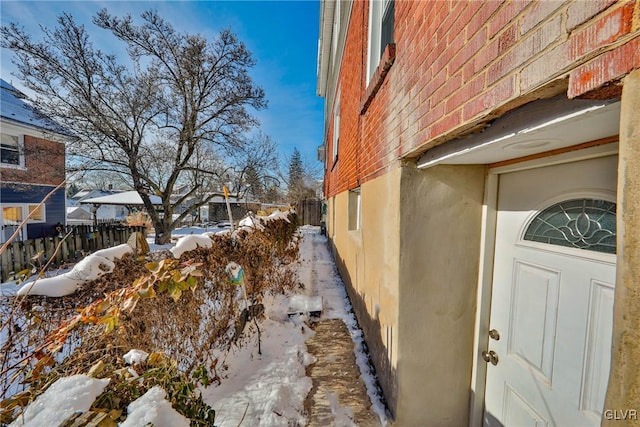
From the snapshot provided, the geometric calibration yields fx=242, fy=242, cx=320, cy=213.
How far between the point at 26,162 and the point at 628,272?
18562mm

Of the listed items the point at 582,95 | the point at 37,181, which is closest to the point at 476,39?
the point at 582,95

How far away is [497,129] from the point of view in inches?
46.7

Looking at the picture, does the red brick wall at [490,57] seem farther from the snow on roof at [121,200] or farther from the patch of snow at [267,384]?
the snow on roof at [121,200]

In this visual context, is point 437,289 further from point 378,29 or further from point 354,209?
point 354,209

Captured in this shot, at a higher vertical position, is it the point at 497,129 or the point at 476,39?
the point at 476,39

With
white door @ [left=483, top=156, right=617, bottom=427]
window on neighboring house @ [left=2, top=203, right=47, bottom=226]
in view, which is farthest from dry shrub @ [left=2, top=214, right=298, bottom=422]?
window on neighboring house @ [left=2, top=203, right=47, bottom=226]

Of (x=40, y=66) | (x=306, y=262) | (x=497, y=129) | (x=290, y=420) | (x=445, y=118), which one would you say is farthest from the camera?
(x=40, y=66)

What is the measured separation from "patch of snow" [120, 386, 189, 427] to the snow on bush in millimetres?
1365

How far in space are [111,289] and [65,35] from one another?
43.6 ft

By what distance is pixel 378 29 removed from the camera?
131 inches

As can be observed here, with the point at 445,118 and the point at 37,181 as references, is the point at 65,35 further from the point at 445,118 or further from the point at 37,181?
the point at 445,118

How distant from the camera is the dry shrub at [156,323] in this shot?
1453 millimetres

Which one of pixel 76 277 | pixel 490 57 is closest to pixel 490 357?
pixel 490 57

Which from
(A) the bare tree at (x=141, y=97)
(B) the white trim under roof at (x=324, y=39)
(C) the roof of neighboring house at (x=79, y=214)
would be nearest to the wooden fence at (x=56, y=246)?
(A) the bare tree at (x=141, y=97)
